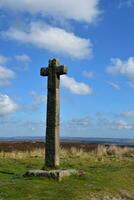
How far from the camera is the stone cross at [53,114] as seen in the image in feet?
66.3

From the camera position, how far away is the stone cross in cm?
2020

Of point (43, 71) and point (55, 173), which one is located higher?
point (43, 71)

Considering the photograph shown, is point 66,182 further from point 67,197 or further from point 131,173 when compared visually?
point 131,173

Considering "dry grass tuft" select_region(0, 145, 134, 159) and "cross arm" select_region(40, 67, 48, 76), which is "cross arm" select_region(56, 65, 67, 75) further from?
"dry grass tuft" select_region(0, 145, 134, 159)

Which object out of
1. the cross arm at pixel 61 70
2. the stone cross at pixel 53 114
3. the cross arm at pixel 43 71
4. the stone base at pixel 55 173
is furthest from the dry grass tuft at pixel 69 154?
the stone base at pixel 55 173

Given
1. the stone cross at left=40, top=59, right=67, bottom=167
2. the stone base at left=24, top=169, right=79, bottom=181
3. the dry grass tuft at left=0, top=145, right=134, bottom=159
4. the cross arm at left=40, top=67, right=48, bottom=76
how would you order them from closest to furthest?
1. the stone base at left=24, top=169, right=79, bottom=181
2. the stone cross at left=40, top=59, right=67, bottom=167
3. the cross arm at left=40, top=67, right=48, bottom=76
4. the dry grass tuft at left=0, top=145, right=134, bottom=159

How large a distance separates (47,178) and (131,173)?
400 cm

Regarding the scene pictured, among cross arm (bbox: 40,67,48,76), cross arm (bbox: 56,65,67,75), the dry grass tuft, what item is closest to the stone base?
cross arm (bbox: 56,65,67,75)

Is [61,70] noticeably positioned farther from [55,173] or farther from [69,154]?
[69,154]

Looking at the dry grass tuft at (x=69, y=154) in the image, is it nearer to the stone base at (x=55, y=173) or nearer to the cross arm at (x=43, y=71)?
the cross arm at (x=43, y=71)

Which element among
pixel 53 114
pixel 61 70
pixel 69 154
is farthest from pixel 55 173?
pixel 69 154

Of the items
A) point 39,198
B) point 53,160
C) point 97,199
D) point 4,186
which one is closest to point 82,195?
point 97,199

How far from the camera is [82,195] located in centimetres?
1518

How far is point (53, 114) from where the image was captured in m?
20.3
